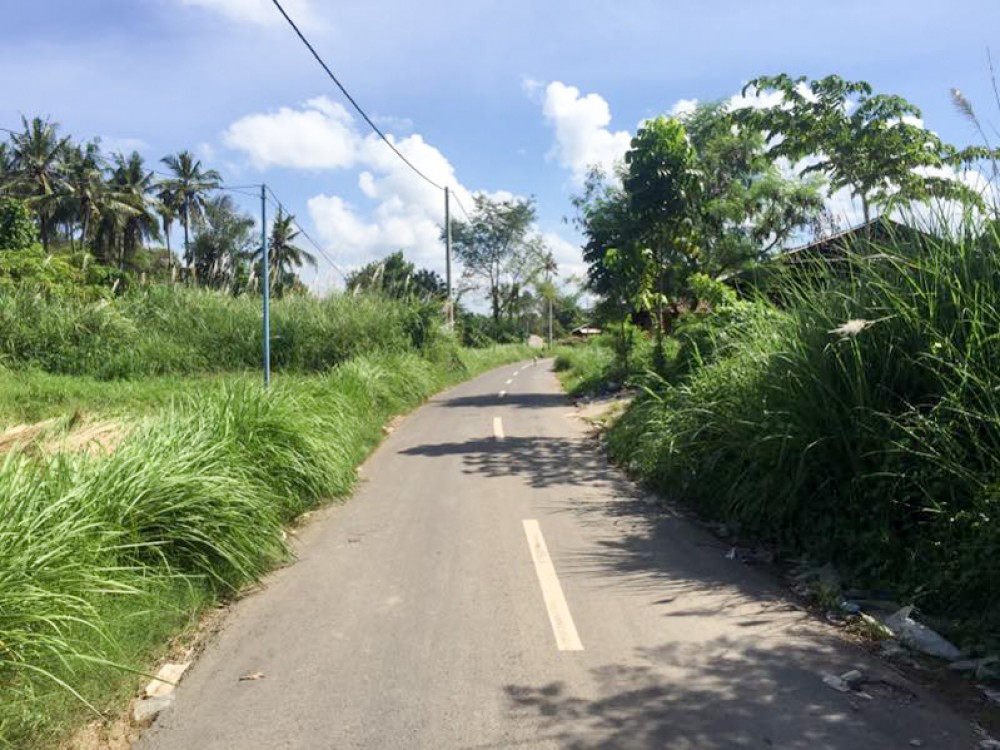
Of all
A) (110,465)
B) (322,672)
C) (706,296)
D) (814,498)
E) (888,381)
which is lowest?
(322,672)

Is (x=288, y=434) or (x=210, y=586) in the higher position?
(x=288, y=434)

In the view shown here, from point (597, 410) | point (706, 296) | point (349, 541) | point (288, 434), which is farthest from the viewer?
point (597, 410)

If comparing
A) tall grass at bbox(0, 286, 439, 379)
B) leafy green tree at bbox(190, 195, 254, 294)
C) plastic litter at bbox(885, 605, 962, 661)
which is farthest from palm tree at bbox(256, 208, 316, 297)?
plastic litter at bbox(885, 605, 962, 661)

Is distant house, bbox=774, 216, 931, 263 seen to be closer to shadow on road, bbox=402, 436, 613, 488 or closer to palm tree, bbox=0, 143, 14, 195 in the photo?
shadow on road, bbox=402, 436, 613, 488

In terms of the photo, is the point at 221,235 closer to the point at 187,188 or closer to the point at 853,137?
the point at 187,188

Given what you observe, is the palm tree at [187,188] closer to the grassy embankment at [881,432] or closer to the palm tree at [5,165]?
the palm tree at [5,165]

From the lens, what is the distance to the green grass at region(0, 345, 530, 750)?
11.9ft

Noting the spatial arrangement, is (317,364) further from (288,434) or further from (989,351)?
(989,351)

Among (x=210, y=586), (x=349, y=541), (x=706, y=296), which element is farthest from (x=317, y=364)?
(x=210, y=586)

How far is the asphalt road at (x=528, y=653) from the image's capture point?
351cm

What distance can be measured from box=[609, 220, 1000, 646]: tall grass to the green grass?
173 inches

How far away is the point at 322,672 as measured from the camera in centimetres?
420

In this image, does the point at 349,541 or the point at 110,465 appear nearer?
the point at 110,465

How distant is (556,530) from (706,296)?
8539 mm
